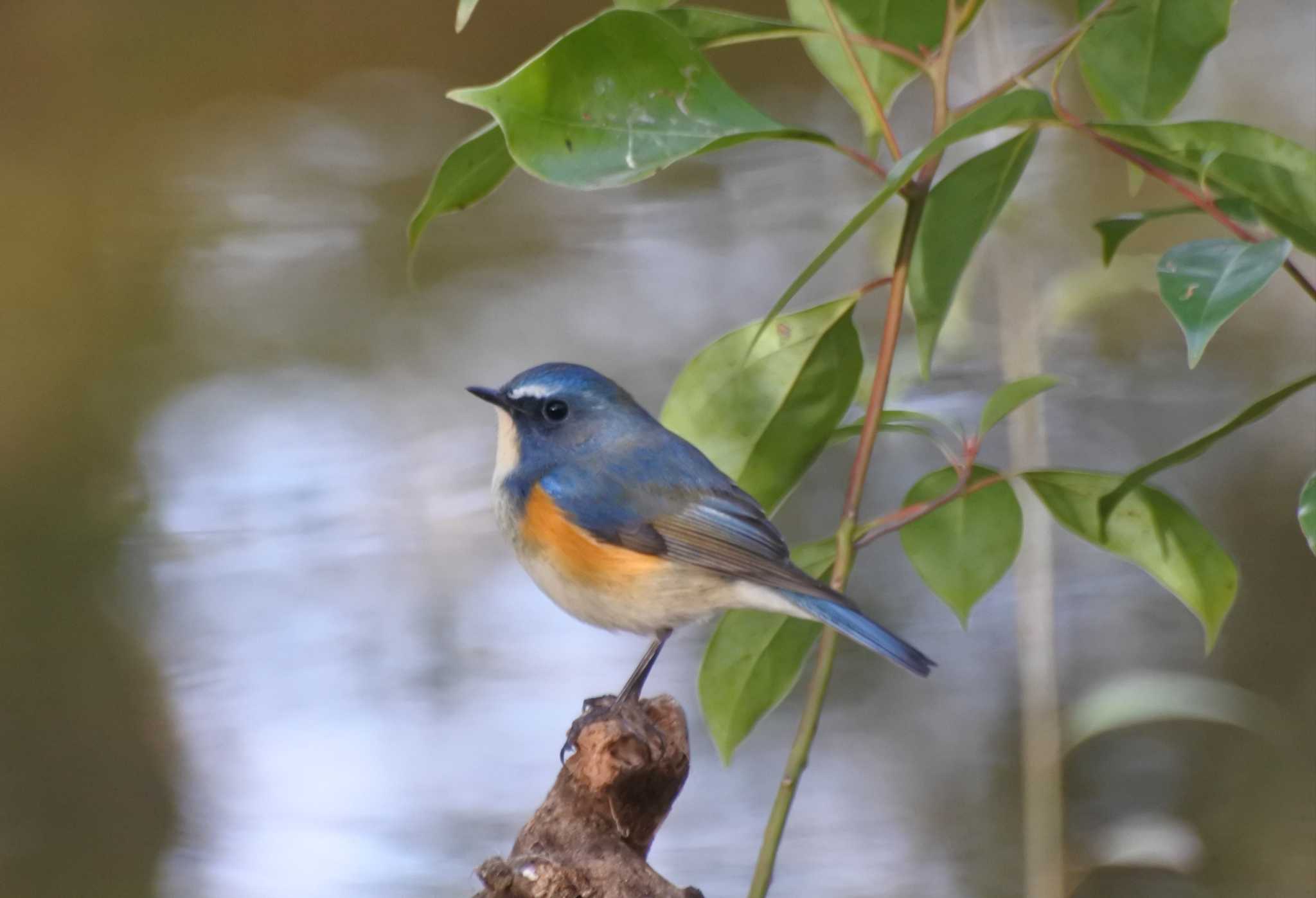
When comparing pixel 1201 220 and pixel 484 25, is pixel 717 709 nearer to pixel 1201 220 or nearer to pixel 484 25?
pixel 1201 220

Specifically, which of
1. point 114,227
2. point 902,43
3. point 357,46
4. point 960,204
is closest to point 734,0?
point 357,46

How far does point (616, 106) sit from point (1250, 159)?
52 cm

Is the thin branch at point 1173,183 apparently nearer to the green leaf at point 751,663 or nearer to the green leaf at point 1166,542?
the green leaf at point 1166,542

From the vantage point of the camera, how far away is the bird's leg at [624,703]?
4.09 feet

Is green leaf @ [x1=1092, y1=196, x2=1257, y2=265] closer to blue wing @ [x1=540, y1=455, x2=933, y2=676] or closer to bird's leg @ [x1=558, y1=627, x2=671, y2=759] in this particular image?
blue wing @ [x1=540, y1=455, x2=933, y2=676]

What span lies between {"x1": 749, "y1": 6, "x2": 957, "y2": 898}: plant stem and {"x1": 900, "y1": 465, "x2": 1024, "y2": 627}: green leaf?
0.12m

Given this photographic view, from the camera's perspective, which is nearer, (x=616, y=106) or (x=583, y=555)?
(x=616, y=106)

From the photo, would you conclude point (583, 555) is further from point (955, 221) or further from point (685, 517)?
point (955, 221)

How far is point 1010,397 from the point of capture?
4.19 feet

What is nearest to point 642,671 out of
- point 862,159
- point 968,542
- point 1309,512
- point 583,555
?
point 583,555

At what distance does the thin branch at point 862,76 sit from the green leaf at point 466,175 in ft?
1.10

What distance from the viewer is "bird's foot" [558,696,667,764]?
4.02 ft

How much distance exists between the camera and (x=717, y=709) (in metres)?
1.38

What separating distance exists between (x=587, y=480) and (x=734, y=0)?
5.61 feet
